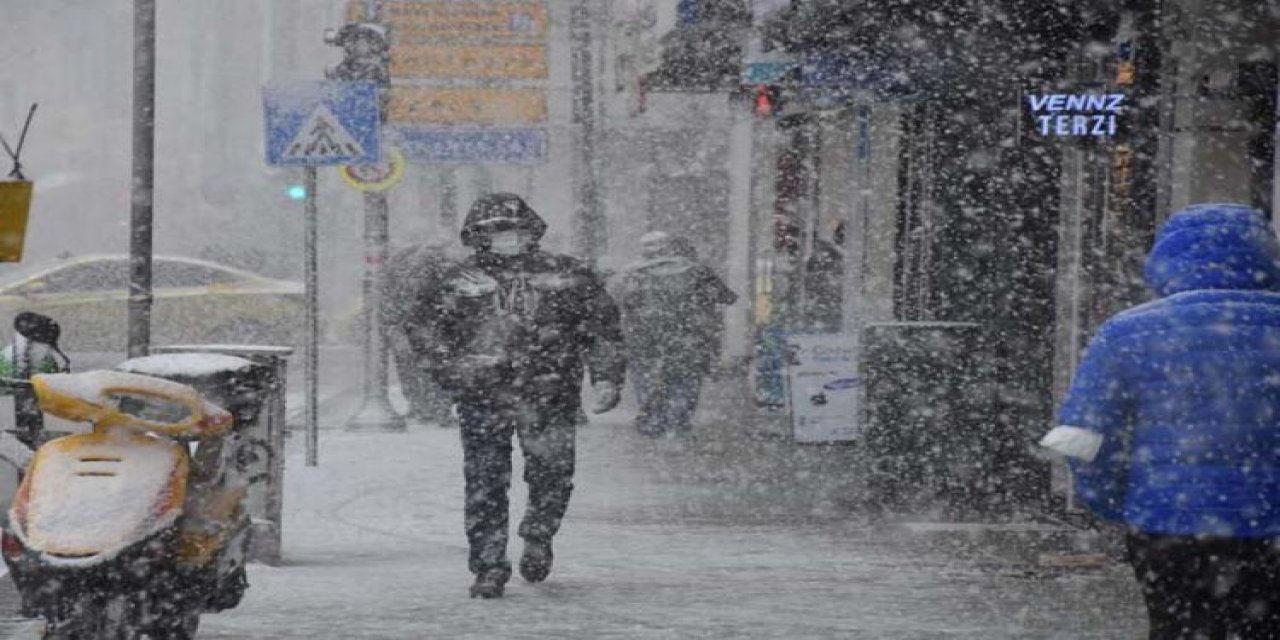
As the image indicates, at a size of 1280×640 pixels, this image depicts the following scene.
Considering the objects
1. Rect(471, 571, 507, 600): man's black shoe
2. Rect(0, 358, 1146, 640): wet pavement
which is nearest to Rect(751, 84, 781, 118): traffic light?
Rect(0, 358, 1146, 640): wet pavement

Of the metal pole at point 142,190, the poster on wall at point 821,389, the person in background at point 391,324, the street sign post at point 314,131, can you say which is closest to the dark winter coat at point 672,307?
the person in background at point 391,324

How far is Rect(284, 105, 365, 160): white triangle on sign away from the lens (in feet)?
49.9

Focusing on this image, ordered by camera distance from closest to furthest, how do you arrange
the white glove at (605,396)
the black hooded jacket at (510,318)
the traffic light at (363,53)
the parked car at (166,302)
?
1. the black hooded jacket at (510,318)
2. the white glove at (605,396)
3. the traffic light at (363,53)
4. the parked car at (166,302)

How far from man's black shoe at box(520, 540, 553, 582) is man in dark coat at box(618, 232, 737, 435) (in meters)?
8.44

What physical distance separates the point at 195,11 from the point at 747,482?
42.3 meters

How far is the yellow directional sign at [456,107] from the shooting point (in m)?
21.5

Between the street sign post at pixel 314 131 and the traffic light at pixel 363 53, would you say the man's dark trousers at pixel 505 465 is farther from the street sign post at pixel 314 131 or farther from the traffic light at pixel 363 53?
the traffic light at pixel 363 53

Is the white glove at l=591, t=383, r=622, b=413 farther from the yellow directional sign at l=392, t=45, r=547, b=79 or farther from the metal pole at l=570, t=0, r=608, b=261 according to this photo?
the yellow directional sign at l=392, t=45, r=547, b=79

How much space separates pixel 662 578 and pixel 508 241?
5.65 ft

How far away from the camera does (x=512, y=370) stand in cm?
952

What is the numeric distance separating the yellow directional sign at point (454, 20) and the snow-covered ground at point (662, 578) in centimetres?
826

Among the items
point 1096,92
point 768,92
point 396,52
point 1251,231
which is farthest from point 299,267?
point 1251,231

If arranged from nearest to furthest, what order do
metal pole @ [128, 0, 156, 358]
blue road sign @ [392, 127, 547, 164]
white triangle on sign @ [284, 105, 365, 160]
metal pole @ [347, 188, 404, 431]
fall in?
metal pole @ [128, 0, 156, 358] → white triangle on sign @ [284, 105, 365, 160] → metal pole @ [347, 188, 404, 431] → blue road sign @ [392, 127, 547, 164]

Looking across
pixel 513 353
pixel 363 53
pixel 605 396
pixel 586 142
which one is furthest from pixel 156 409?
pixel 586 142
